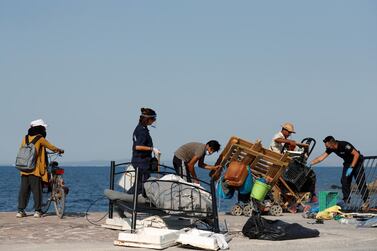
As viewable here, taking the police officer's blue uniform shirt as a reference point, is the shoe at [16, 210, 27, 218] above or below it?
below

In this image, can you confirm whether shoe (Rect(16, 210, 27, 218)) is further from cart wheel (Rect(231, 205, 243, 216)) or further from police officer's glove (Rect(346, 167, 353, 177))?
police officer's glove (Rect(346, 167, 353, 177))

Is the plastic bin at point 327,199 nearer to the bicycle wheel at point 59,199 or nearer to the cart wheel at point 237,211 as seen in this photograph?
the cart wheel at point 237,211

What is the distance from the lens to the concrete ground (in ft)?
32.0

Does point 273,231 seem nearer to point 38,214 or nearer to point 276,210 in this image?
point 276,210

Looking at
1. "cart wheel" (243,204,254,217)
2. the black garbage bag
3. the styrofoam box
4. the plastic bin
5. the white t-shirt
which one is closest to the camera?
the styrofoam box

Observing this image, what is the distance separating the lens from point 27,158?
1323 cm

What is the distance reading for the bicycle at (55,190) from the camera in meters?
13.2

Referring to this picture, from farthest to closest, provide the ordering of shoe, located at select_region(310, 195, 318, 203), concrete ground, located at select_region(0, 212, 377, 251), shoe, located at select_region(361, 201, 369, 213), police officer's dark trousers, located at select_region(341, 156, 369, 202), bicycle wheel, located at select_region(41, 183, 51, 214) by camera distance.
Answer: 1. shoe, located at select_region(310, 195, 318, 203)
2. police officer's dark trousers, located at select_region(341, 156, 369, 202)
3. shoe, located at select_region(361, 201, 369, 213)
4. bicycle wheel, located at select_region(41, 183, 51, 214)
5. concrete ground, located at select_region(0, 212, 377, 251)

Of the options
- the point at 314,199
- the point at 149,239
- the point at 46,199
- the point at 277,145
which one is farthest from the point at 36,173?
the point at 314,199

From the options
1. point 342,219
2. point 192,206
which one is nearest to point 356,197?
point 342,219

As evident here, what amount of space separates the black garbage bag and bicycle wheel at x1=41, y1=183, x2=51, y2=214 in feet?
13.8

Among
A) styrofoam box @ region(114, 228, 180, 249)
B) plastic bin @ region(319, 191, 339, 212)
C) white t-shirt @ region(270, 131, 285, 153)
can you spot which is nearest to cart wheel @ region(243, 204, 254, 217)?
plastic bin @ region(319, 191, 339, 212)

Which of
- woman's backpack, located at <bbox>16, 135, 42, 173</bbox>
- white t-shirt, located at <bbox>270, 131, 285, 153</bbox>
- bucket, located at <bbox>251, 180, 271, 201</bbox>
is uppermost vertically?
white t-shirt, located at <bbox>270, 131, 285, 153</bbox>

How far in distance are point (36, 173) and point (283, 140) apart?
524 centimetres
